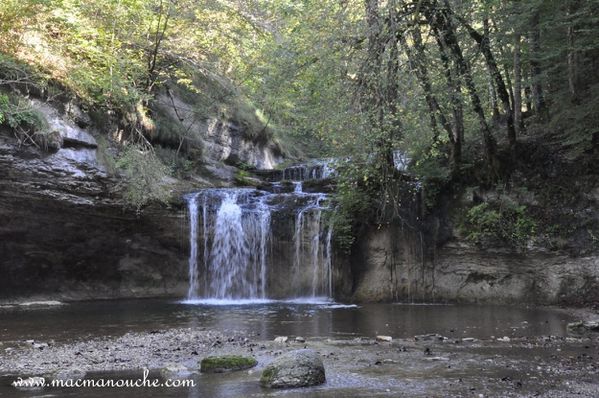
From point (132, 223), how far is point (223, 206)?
99.9 inches

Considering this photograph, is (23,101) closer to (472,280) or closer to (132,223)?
(132,223)

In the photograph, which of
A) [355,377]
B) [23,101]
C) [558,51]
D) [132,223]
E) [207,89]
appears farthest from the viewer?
[207,89]

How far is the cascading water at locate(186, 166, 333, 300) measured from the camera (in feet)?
48.6

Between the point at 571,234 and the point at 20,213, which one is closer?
the point at 571,234

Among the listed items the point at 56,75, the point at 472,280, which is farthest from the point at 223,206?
the point at 472,280

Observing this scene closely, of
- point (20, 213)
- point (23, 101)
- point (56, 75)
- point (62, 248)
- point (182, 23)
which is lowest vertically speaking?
point (62, 248)

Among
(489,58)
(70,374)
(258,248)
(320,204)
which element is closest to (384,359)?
(70,374)

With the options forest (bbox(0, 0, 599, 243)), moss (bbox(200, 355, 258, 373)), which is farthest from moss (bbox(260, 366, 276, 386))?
forest (bbox(0, 0, 599, 243))

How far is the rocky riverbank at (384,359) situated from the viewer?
511 cm

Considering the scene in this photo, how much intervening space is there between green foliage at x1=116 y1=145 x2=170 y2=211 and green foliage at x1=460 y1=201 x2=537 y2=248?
313 inches

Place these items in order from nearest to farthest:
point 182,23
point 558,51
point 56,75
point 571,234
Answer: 1. point 558,51
2. point 571,234
3. point 56,75
4. point 182,23

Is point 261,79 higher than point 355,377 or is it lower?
higher

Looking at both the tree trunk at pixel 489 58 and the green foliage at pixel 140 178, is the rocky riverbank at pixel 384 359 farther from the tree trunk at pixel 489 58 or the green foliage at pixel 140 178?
the tree trunk at pixel 489 58

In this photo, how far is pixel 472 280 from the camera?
41.9ft
